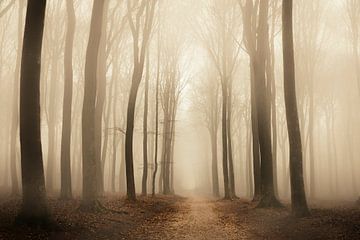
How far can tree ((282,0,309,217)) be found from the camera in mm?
11570

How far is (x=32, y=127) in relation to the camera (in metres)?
9.02

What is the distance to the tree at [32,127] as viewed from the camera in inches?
344

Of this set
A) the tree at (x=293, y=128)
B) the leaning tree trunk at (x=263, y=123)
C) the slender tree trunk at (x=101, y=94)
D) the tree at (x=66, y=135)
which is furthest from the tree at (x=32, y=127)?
the leaning tree trunk at (x=263, y=123)

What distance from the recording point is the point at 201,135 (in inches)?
2096

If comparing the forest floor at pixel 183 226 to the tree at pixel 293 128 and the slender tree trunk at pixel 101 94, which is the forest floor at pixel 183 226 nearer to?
the tree at pixel 293 128

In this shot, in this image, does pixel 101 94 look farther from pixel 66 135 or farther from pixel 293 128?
pixel 293 128

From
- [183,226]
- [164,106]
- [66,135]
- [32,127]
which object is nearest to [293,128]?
[183,226]

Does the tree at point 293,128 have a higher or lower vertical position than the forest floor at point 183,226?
higher

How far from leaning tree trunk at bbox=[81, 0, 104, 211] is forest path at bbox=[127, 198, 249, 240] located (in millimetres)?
2262

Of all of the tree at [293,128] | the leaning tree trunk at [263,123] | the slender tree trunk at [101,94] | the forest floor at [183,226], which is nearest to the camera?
the forest floor at [183,226]

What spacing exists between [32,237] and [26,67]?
4.23m

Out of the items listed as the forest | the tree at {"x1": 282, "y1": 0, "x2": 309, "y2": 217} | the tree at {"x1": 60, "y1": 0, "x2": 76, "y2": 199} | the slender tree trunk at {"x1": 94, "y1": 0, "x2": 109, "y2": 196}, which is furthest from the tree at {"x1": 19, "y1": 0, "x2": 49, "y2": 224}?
the slender tree trunk at {"x1": 94, "y1": 0, "x2": 109, "y2": 196}

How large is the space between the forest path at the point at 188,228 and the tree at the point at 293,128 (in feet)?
7.15

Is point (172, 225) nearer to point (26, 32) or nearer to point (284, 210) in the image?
point (284, 210)
